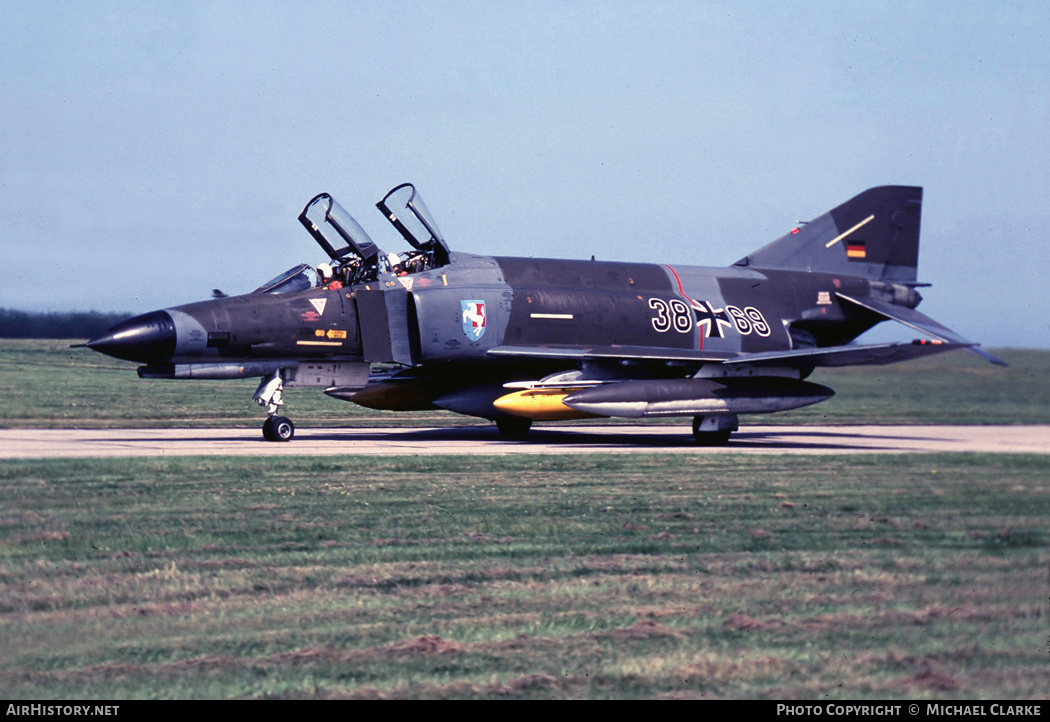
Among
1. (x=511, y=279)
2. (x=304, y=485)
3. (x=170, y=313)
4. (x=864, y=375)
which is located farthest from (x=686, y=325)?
(x=304, y=485)

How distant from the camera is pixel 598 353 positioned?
1780cm

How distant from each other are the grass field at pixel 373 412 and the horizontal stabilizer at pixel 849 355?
55.8 inches

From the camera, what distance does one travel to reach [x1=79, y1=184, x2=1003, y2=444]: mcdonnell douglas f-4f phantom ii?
16.5 m

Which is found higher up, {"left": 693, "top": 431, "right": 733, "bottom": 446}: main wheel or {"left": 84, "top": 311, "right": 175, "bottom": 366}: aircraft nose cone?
{"left": 84, "top": 311, "right": 175, "bottom": 366}: aircraft nose cone

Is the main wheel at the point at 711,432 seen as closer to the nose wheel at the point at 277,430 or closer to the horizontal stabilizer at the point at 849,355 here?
the horizontal stabilizer at the point at 849,355

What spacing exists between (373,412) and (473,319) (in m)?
10.1

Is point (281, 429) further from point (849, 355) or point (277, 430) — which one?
point (849, 355)

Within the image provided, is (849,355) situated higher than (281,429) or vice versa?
(849,355)

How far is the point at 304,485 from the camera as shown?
1045 cm

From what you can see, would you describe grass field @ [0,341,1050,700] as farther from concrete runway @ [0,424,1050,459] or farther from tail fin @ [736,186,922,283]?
tail fin @ [736,186,922,283]

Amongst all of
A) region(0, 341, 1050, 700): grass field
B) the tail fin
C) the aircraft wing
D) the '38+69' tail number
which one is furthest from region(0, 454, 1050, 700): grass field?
the tail fin

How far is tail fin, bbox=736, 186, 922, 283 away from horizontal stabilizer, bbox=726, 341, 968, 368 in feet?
13.9

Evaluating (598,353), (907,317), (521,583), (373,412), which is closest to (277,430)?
(598,353)
